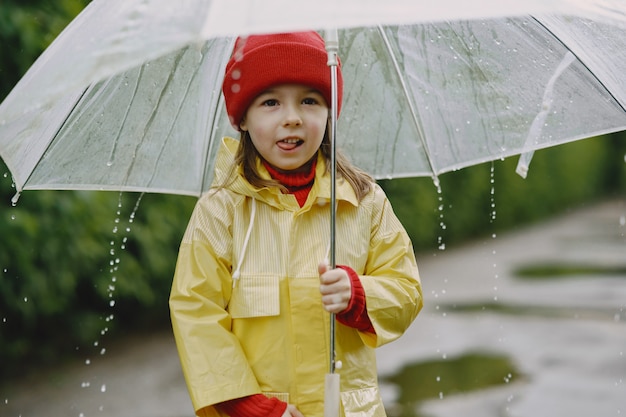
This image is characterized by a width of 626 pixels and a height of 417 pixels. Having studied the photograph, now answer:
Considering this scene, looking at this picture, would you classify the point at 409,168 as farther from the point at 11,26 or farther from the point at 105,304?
the point at 105,304

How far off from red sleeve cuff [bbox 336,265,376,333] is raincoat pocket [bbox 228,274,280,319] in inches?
7.3

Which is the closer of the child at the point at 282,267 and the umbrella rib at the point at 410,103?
the child at the point at 282,267

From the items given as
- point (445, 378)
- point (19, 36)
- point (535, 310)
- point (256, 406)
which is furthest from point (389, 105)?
point (535, 310)

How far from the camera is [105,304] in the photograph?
22.2ft

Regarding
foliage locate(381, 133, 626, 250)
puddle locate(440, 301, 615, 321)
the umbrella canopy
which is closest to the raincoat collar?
the umbrella canopy

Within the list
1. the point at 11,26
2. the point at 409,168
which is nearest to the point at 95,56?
the point at 409,168

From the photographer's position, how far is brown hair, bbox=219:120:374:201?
2.80m

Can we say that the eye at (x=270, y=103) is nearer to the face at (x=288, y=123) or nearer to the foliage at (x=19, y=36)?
the face at (x=288, y=123)

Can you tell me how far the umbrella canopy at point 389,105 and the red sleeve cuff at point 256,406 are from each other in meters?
0.95

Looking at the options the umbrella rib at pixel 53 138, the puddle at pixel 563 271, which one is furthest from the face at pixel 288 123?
the puddle at pixel 563 271

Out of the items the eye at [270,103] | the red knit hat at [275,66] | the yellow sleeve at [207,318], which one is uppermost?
the red knit hat at [275,66]

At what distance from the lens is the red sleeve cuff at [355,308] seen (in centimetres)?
256

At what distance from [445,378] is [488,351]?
0.89m

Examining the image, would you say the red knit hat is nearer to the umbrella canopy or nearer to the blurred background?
the umbrella canopy
